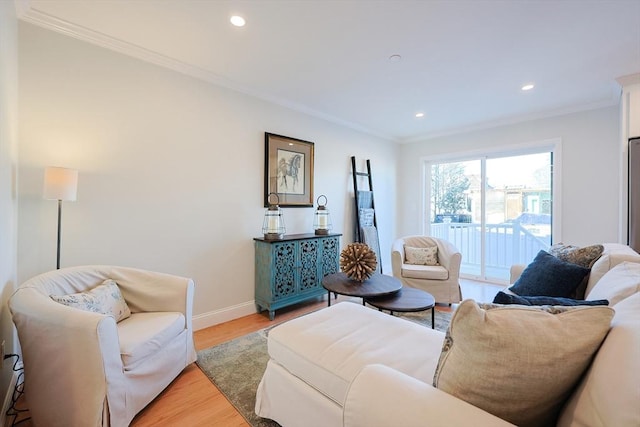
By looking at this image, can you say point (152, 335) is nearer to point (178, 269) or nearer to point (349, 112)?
point (178, 269)

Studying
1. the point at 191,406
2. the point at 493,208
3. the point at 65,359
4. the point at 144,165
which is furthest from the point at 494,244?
the point at 65,359

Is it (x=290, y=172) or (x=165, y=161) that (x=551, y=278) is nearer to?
(x=290, y=172)

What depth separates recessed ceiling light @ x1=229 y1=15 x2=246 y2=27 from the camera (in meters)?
1.99

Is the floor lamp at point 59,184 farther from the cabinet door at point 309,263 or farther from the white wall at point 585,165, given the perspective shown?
the white wall at point 585,165

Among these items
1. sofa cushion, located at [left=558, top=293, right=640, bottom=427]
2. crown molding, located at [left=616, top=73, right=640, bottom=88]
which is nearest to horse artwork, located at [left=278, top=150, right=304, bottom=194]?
sofa cushion, located at [left=558, top=293, right=640, bottom=427]

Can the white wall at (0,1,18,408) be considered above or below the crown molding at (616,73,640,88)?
below

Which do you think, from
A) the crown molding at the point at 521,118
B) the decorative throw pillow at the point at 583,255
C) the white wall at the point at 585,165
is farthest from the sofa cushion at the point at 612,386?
the crown molding at the point at 521,118

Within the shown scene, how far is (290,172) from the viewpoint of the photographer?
11.7ft

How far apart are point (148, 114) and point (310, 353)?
2443mm

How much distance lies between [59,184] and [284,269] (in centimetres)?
200

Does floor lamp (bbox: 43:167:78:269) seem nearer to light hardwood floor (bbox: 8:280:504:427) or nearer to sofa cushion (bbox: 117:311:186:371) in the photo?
sofa cushion (bbox: 117:311:186:371)

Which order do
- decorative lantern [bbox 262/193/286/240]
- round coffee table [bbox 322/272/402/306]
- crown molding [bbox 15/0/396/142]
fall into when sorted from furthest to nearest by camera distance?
decorative lantern [bbox 262/193/286/240]
round coffee table [bbox 322/272/402/306]
crown molding [bbox 15/0/396/142]

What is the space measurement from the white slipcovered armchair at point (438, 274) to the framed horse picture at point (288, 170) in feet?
4.75

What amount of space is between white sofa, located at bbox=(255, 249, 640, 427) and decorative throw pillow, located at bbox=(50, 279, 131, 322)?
1128 mm
